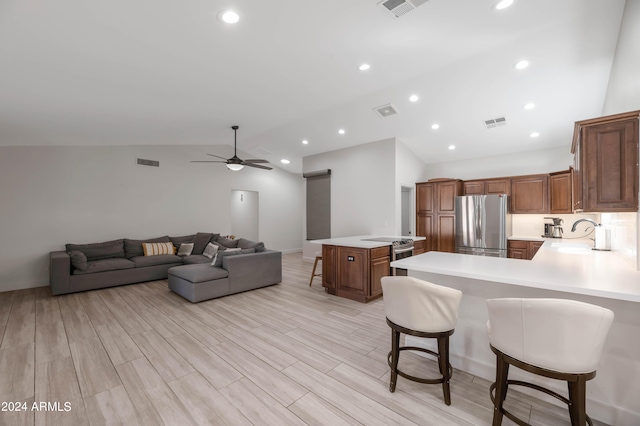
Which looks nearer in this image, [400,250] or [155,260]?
[400,250]

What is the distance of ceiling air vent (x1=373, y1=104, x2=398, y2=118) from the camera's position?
473 centimetres

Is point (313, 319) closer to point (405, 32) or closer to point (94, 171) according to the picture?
point (405, 32)

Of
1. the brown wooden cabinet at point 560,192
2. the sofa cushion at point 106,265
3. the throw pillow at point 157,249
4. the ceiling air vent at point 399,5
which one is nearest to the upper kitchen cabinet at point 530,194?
the brown wooden cabinet at point 560,192

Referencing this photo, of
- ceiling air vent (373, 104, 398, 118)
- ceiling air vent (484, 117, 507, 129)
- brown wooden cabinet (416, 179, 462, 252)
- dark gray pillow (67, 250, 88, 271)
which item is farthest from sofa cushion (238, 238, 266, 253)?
ceiling air vent (484, 117, 507, 129)

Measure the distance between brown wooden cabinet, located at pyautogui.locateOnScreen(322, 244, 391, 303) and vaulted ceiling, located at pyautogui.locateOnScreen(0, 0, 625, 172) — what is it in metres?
2.56

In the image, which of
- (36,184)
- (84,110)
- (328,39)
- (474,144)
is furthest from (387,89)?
(36,184)

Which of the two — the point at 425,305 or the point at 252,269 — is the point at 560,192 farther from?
the point at 252,269

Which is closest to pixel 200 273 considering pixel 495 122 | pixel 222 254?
pixel 222 254

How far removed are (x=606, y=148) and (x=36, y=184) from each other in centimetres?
828

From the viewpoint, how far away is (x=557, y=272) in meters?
1.96

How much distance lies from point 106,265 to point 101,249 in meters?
0.73

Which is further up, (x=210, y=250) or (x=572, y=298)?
(x=572, y=298)

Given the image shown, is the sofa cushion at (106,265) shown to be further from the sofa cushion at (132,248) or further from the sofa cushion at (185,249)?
the sofa cushion at (185,249)

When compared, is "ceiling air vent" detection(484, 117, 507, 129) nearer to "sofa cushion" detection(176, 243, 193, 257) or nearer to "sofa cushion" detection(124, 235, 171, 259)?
"sofa cushion" detection(176, 243, 193, 257)
